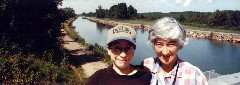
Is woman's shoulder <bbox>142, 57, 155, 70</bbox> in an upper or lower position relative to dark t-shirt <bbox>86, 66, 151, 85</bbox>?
upper

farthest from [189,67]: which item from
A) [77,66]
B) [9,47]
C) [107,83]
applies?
[77,66]

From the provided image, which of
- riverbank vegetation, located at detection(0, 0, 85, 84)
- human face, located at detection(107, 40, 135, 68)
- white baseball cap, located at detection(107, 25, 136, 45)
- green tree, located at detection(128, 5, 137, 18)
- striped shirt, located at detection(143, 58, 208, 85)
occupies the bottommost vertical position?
green tree, located at detection(128, 5, 137, 18)

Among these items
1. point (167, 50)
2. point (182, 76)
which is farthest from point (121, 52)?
point (182, 76)

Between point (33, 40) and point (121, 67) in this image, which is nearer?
point (121, 67)

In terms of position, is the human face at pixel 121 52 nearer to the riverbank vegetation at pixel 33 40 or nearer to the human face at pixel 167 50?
the human face at pixel 167 50

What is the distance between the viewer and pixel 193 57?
90.3 ft

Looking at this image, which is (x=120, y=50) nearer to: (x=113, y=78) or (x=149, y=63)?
(x=113, y=78)

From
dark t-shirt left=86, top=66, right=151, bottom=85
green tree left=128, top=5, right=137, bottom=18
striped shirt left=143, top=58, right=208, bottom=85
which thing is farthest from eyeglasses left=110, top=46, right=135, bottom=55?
green tree left=128, top=5, right=137, bottom=18

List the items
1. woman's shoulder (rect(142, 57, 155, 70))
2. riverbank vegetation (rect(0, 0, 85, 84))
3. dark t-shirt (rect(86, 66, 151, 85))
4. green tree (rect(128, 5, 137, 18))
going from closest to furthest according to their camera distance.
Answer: dark t-shirt (rect(86, 66, 151, 85)) < woman's shoulder (rect(142, 57, 155, 70)) < riverbank vegetation (rect(0, 0, 85, 84)) < green tree (rect(128, 5, 137, 18))

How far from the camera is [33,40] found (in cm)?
1480

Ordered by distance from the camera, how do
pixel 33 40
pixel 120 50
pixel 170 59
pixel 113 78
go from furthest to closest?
pixel 33 40, pixel 170 59, pixel 120 50, pixel 113 78

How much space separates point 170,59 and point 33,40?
520 inches

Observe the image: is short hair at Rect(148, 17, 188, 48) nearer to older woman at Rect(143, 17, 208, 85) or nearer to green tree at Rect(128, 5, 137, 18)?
older woman at Rect(143, 17, 208, 85)

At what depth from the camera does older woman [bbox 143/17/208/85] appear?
7.53 feet
